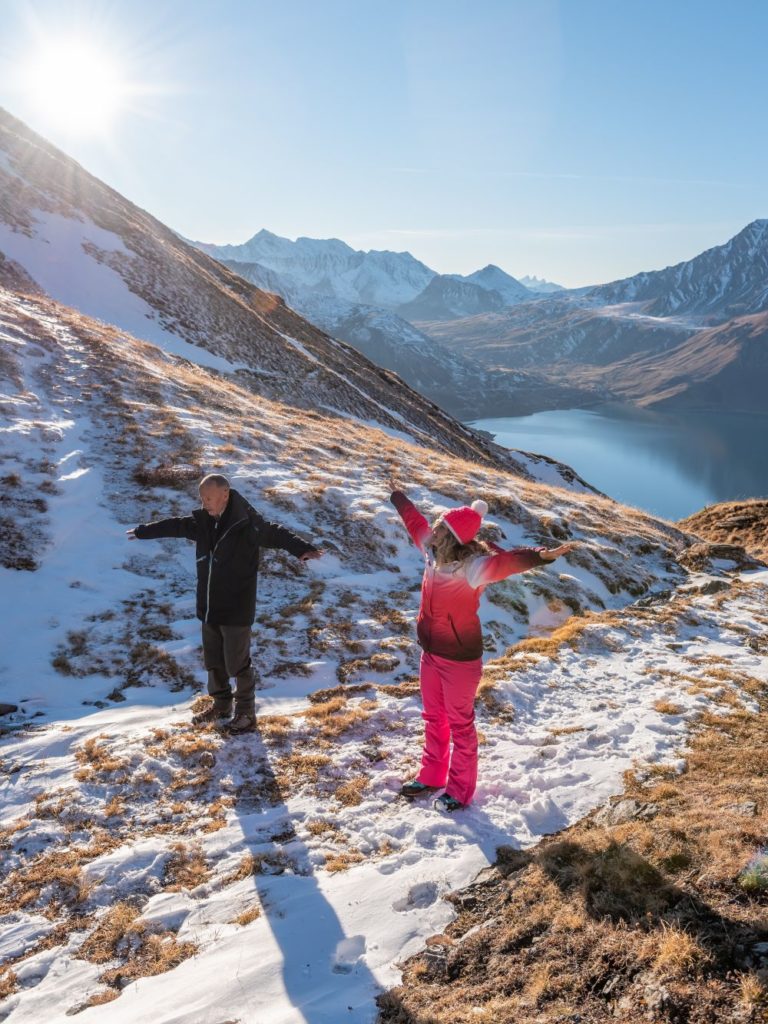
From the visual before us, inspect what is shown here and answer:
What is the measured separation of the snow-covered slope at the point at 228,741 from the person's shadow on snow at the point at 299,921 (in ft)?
0.07

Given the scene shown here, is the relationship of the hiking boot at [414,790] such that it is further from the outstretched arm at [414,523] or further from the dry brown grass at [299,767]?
the outstretched arm at [414,523]

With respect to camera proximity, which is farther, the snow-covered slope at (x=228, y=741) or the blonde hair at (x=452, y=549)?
the blonde hair at (x=452, y=549)

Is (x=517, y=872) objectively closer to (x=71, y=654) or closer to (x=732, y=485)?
(x=71, y=654)

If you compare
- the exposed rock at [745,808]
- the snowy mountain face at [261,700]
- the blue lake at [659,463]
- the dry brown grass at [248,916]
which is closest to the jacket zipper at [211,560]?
the snowy mountain face at [261,700]

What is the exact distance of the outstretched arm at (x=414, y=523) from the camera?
20.3ft

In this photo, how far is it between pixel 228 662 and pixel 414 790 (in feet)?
8.63

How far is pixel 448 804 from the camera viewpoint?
238 inches

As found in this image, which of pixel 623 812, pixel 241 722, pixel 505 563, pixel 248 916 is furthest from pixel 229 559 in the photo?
pixel 623 812

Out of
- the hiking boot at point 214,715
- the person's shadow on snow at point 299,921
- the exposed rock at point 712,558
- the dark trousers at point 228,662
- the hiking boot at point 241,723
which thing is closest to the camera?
the person's shadow on snow at point 299,921

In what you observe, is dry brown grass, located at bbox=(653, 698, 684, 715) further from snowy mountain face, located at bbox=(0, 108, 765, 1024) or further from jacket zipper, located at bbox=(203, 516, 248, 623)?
jacket zipper, located at bbox=(203, 516, 248, 623)

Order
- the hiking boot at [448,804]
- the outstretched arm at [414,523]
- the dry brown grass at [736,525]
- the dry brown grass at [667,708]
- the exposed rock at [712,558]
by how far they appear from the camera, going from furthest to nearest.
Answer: the dry brown grass at [736,525], the exposed rock at [712,558], the dry brown grass at [667,708], the outstretched arm at [414,523], the hiking boot at [448,804]

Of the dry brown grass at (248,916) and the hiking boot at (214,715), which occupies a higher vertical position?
the hiking boot at (214,715)

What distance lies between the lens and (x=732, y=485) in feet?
436

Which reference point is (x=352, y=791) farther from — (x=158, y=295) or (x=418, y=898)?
(x=158, y=295)
